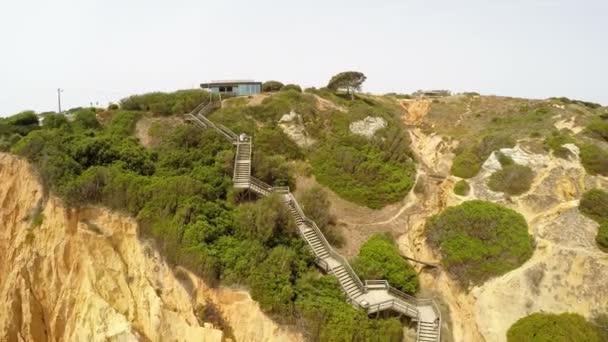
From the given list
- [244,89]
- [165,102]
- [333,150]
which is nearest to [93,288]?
[165,102]

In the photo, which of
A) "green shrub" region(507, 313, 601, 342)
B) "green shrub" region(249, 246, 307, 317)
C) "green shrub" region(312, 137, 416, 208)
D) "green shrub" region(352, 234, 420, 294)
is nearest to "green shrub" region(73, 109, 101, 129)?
"green shrub" region(312, 137, 416, 208)

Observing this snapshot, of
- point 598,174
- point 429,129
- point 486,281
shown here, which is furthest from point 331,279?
point 429,129

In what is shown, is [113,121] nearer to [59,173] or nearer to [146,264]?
[59,173]

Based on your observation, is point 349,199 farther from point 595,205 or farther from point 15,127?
point 15,127

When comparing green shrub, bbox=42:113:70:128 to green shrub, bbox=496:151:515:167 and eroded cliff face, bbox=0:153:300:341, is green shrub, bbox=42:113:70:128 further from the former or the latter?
green shrub, bbox=496:151:515:167

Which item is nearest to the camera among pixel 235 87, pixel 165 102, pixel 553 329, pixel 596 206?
pixel 553 329

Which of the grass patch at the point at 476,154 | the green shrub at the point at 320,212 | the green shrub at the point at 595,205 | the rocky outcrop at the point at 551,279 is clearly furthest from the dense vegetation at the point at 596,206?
the green shrub at the point at 320,212
